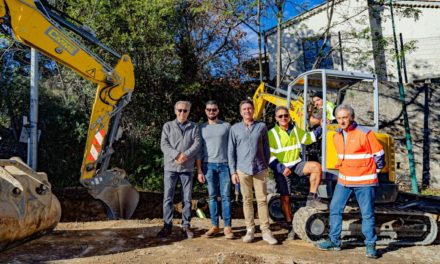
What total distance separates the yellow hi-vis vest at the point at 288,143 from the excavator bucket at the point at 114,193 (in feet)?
8.84

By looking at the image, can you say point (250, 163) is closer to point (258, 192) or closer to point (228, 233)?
point (258, 192)

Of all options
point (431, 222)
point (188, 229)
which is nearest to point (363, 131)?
point (431, 222)

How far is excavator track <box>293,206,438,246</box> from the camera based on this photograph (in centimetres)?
516

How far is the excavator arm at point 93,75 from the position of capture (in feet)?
17.6

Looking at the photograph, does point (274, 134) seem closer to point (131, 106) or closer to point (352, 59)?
point (131, 106)

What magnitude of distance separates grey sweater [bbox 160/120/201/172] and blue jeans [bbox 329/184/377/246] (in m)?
1.86

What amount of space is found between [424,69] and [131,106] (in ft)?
34.3

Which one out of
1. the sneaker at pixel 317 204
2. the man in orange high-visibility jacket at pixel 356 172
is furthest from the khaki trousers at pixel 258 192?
the man in orange high-visibility jacket at pixel 356 172

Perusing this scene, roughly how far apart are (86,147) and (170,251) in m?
2.48

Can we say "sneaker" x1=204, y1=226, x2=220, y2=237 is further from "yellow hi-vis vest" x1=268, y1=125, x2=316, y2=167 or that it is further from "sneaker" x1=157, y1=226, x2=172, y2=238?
"yellow hi-vis vest" x1=268, y1=125, x2=316, y2=167

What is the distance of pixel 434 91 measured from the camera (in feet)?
39.0

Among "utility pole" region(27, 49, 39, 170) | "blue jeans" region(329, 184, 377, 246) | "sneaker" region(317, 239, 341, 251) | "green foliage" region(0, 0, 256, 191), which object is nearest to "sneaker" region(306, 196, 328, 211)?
"blue jeans" region(329, 184, 377, 246)

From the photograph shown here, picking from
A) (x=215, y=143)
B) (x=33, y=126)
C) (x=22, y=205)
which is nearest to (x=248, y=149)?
(x=215, y=143)

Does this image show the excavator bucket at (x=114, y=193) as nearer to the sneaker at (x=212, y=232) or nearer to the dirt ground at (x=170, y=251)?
the dirt ground at (x=170, y=251)
